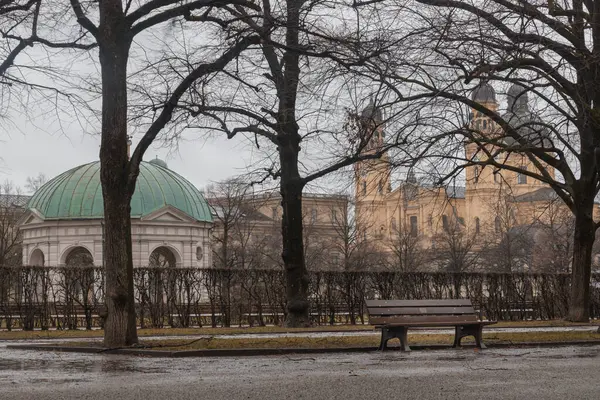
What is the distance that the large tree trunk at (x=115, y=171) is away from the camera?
52.5ft

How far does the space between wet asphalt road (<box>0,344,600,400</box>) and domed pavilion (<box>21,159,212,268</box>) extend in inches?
1377

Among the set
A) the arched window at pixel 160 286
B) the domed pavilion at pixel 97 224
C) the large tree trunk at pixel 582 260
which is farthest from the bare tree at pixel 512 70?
the domed pavilion at pixel 97 224

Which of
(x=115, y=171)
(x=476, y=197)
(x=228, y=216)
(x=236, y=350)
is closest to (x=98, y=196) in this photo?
(x=228, y=216)

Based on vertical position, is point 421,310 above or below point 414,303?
below

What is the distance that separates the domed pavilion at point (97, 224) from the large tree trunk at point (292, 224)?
2615cm

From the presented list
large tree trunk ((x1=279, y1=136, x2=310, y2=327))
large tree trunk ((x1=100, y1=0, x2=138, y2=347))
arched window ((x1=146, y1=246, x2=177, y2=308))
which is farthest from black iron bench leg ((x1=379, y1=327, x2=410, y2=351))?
arched window ((x1=146, y1=246, x2=177, y2=308))

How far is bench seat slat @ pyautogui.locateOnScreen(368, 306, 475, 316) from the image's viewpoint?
1592 centimetres

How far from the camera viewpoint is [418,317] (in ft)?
53.0

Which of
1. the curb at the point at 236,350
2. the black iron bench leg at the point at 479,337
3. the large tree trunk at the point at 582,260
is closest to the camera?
the curb at the point at 236,350

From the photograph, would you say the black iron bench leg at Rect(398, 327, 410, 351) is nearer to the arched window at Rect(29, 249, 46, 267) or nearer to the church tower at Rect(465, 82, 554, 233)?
the church tower at Rect(465, 82, 554, 233)

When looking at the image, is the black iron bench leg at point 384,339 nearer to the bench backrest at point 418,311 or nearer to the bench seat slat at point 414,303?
the bench backrest at point 418,311

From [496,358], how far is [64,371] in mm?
6068

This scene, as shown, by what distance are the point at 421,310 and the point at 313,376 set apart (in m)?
5.09

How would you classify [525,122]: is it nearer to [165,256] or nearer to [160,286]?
[160,286]
